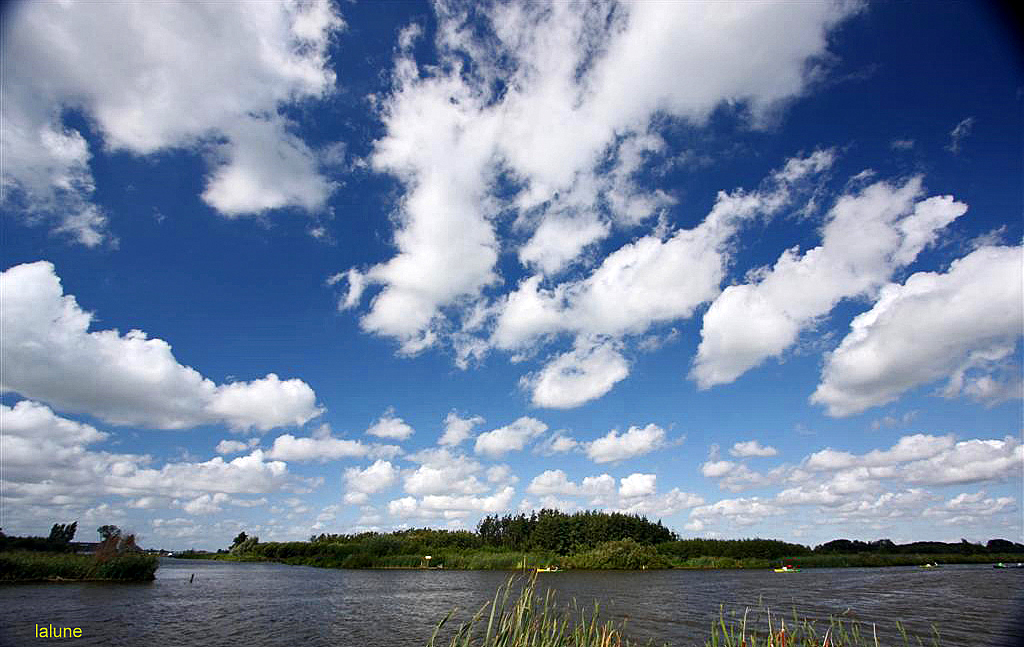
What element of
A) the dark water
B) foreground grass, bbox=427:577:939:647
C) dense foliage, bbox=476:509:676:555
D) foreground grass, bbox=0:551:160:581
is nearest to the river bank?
dense foliage, bbox=476:509:676:555

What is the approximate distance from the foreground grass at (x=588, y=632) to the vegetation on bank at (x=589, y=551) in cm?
6081

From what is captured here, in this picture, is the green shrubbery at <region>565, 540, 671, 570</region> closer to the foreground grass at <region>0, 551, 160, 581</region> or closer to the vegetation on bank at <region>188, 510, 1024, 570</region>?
the vegetation on bank at <region>188, 510, 1024, 570</region>

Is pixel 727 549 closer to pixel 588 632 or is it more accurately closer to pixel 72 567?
pixel 72 567

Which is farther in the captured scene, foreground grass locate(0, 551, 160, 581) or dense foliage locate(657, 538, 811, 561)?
dense foliage locate(657, 538, 811, 561)

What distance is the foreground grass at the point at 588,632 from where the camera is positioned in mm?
9203

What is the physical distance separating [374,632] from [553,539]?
9068cm

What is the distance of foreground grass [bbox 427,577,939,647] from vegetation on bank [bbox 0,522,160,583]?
136ft

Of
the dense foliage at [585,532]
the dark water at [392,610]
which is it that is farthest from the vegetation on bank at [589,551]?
the dark water at [392,610]

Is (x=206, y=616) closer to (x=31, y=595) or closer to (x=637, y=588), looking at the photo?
(x=31, y=595)

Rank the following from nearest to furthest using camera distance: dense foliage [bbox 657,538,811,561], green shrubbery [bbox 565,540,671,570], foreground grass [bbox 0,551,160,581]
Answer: foreground grass [bbox 0,551,160,581]
green shrubbery [bbox 565,540,671,570]
dense foliage [bbox 657,538,811,561]

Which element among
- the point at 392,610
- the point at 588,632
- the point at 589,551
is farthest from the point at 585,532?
the point at 588,632

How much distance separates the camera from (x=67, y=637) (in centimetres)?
2395

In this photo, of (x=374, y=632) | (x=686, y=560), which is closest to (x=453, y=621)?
(x=374, y=632)

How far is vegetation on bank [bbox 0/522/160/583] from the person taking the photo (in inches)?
1800
